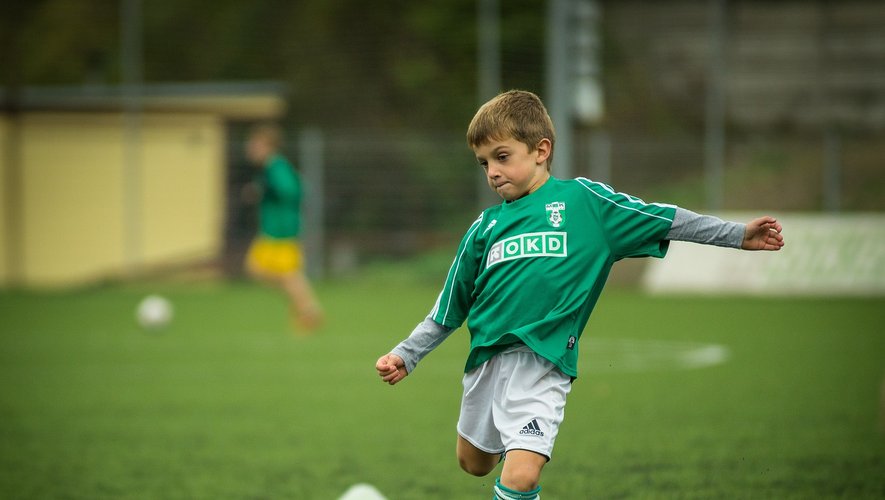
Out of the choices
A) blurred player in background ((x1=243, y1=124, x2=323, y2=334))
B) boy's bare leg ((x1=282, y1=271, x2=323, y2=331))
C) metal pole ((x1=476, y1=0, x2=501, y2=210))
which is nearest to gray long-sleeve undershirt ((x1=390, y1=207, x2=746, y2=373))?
boy's bare leg ((x1=282, y1=271, x2=323, y2=331))

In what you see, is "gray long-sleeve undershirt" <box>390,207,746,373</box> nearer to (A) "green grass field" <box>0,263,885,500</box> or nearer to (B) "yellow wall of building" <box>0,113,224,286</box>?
(A) "green grass field" <box>0,263,885,500</box>

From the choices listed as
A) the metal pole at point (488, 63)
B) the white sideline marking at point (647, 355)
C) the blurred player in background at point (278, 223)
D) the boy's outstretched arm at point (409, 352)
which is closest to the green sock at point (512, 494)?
the boy's outstretched arm at point (409, 352)

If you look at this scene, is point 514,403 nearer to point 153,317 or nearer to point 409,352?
point 409,352

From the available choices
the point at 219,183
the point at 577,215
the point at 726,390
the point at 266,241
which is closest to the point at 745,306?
the point at 266,241

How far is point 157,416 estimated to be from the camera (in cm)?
866

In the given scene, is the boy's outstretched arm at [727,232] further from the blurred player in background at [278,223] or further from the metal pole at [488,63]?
the metal pole at [488,63]

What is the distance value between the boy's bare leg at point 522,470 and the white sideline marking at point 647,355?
683cm

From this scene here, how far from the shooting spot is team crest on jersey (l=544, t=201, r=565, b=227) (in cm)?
438

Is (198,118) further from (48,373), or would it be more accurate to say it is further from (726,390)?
(726,390)

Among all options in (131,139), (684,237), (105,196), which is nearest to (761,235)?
(684,237)

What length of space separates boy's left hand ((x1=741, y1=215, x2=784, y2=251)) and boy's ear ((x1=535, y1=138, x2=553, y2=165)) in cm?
73

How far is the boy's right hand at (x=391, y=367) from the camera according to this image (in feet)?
14.4

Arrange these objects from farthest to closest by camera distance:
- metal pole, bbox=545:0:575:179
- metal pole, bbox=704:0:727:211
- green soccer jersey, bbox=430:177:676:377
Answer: metal pole, bbox=704:0:727:211 < metal pole, bbox=545:0:575:179 < green soccer jersey, bbox=430:177:676:377

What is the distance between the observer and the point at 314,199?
2412 centimetres
